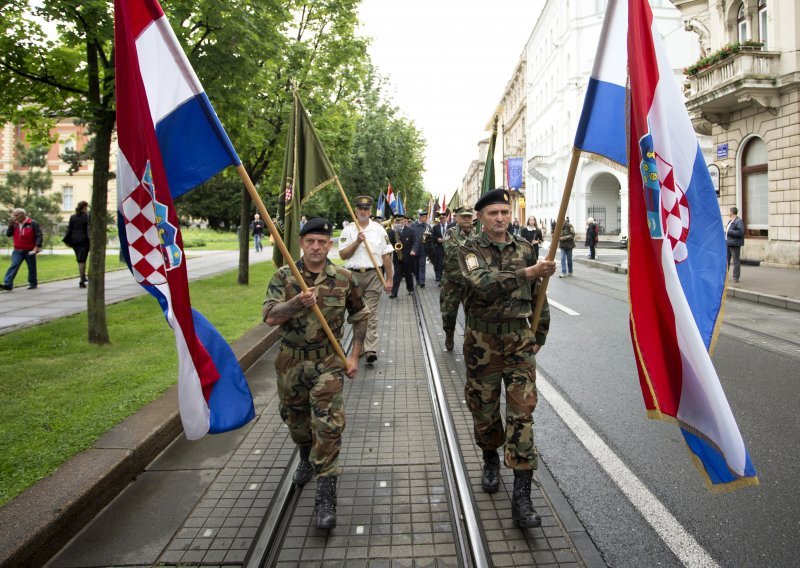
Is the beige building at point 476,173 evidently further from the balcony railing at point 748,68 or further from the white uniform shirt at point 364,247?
the white uniform shirt at point 364,247

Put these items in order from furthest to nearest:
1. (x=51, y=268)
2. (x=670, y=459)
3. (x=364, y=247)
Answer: (x=51, y=268) → (x=364, y=247) → (x=670, y=459)

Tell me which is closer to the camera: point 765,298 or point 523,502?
point 523,502

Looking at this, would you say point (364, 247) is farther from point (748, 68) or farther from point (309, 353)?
point (748, 68)

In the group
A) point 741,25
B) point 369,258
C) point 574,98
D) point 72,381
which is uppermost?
point 574,98

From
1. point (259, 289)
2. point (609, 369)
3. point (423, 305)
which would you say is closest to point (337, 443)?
point (609, 369)

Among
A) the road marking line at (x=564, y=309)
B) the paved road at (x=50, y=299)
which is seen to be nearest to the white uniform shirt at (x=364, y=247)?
the paved road at (x=50, y=299)

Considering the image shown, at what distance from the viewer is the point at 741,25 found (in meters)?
22.4

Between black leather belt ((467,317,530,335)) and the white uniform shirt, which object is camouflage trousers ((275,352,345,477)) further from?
the white uniform shirt

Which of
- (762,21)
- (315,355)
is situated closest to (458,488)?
(315,355)

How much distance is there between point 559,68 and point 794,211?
3359 cm

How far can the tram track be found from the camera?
326cm

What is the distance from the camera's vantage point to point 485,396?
4000 millimetres

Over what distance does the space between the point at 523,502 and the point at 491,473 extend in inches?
20.4

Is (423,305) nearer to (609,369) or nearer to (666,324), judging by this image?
(609,369)
